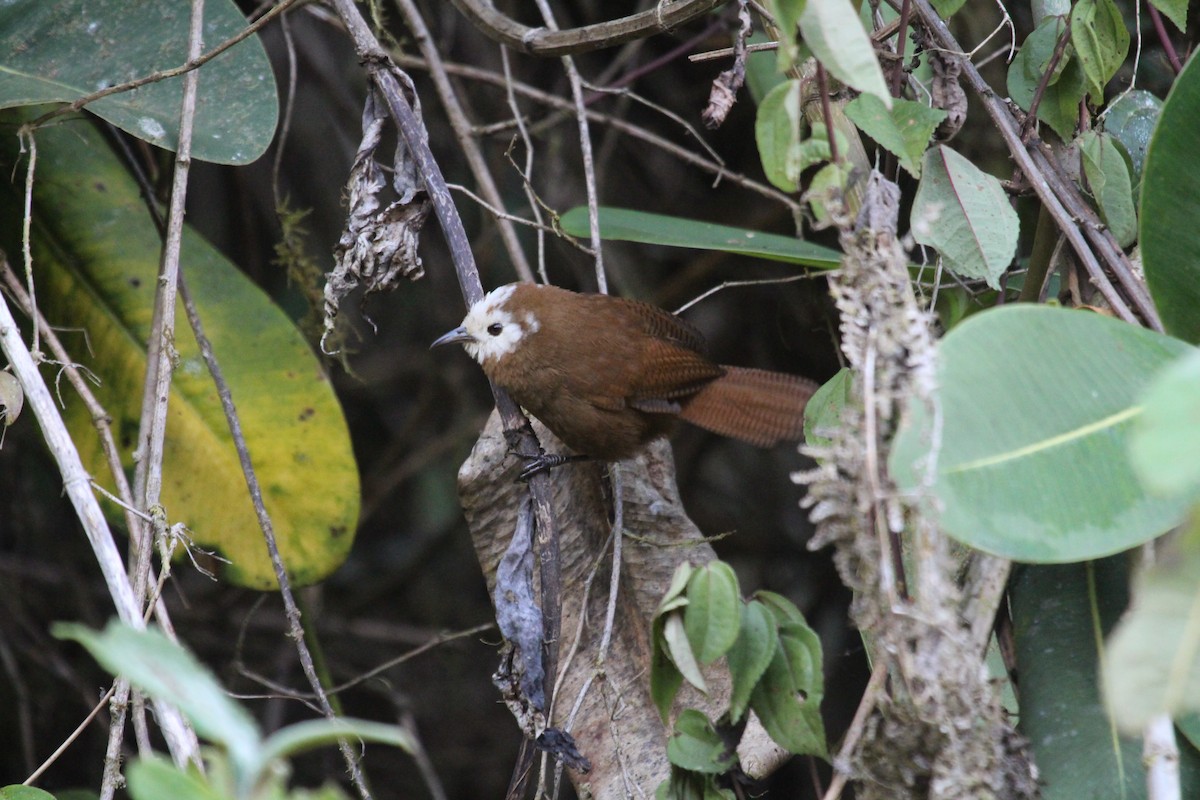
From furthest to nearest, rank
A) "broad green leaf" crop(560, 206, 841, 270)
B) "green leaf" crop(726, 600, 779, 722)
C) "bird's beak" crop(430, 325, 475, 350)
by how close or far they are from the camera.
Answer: "bird's beak" crop(430, 325, 475, 350), "broad green leaf" crop(560, 206, 841, 270), "green leaf" crop(726, 600, 779, 722)

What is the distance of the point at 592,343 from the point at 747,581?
2.10m

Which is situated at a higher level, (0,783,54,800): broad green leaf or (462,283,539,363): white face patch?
(462,283,539,363): white face patch

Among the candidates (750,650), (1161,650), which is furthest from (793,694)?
(1161,650)

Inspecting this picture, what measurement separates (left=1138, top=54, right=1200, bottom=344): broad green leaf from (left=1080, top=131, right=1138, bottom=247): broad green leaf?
0.30 meters

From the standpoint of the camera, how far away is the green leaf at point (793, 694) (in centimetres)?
159

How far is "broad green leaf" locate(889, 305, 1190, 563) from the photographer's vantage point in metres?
1.29

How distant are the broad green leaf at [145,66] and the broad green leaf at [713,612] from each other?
5.12 ft

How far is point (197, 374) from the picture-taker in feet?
9.17

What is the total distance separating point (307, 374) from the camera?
9.26 ft

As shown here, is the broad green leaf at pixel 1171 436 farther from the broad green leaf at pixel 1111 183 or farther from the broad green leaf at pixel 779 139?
the broad green leaf at pixel 1111 183

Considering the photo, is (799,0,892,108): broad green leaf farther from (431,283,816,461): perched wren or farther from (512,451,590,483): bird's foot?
(431,283,816,461): perched wren

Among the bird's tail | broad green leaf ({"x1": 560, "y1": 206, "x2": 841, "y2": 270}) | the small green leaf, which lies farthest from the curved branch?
the small green leaf

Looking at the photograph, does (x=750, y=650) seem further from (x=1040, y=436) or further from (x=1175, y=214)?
(x=1175, y=214)

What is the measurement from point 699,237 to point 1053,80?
2.90ft
